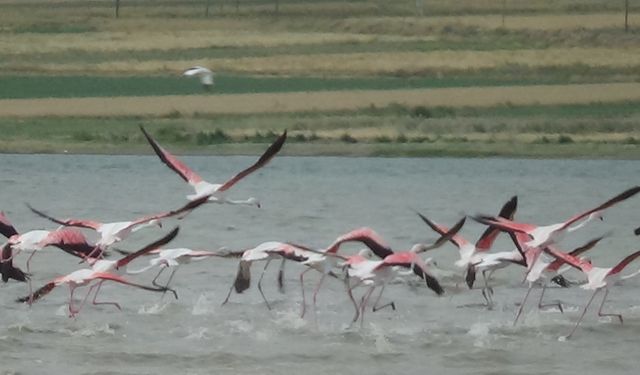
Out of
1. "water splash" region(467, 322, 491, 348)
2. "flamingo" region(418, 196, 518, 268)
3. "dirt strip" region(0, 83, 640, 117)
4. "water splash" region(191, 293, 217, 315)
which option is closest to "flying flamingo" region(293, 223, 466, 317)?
"flamingo" region(418, 196, 518, 268)

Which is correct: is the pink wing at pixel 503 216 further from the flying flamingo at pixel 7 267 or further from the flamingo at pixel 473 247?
the flying flamingo at pixel 7 267

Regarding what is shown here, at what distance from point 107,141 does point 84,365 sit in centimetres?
2801

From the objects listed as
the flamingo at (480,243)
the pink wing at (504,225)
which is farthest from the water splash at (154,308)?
the pink wing at (504,225)

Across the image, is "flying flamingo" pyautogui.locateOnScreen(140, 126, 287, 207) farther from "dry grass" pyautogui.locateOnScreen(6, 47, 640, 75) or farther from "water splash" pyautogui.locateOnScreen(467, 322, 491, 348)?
"dry grass" pyautogui.locateOnScreen(6, 47, 640, 75)

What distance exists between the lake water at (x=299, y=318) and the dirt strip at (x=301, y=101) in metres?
13.4

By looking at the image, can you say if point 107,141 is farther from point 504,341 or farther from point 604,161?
point 504,341

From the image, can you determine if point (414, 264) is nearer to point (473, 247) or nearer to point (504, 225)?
point (504, 225)

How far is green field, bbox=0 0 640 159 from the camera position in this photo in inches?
1809

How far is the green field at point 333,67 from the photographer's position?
4594 cm

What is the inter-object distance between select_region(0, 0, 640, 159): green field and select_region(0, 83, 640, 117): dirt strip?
443mm

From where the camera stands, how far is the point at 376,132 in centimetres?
4722

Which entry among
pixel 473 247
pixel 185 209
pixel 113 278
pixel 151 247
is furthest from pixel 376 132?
pixel 113 278

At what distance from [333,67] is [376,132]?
53.7 feet

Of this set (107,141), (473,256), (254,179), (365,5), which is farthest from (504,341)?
(365,5)
